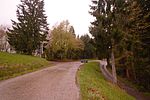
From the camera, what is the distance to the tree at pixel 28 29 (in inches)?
1852

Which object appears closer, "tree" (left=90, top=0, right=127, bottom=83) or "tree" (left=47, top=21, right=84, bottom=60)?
"tree" (left=90, top=0, right=127, bottom=83)

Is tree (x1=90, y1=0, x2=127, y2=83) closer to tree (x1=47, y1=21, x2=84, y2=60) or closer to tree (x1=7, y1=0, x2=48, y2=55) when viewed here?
tree (x1=7, y1=0, x2=48, y2=55)

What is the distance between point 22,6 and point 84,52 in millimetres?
57007

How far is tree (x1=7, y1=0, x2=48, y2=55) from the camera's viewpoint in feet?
154

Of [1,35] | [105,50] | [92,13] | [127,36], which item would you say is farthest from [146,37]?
[1,35]

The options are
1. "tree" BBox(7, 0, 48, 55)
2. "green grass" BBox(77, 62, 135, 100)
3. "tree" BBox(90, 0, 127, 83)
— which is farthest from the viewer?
"tree" BBox(7, 0, 48, 55)

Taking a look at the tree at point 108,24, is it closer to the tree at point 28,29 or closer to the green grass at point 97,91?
the green grass at point 97,91

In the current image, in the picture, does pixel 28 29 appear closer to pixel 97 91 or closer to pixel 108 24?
pixel 108 24

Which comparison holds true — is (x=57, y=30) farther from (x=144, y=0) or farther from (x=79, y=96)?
(x=79, y=96)

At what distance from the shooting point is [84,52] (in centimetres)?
10431

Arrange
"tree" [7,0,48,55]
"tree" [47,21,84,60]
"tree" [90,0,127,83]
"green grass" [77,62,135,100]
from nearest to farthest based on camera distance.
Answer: "green grass" [77,62,135,100] < "tree" [90,0,127,83] < "tree" [7,0,48,55] < "tree" [47,21,84,60]

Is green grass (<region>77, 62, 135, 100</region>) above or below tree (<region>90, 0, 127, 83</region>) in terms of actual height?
below

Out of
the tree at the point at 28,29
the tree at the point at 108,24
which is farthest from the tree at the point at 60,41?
the tree at the point at 108,24

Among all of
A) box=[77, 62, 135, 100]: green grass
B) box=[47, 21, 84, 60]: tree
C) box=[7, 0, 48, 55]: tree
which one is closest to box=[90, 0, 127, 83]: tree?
box=[77, 62, 135, 100]: green grass
